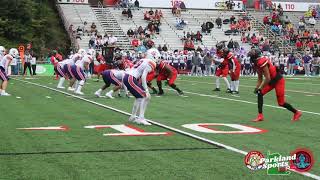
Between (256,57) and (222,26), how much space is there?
40.8m

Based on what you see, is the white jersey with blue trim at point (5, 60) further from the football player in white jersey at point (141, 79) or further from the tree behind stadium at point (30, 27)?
the tree behind stadium at point (30, 27)

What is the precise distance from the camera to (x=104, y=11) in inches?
2034

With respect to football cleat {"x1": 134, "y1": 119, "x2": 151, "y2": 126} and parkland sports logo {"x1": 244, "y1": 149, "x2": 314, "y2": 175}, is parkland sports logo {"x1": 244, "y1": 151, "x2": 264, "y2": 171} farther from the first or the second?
football cleat {"x1": 134, "y1": 119, "x2": 151, "y2": 126}

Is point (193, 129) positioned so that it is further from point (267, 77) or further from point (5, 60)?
point (5, 60)

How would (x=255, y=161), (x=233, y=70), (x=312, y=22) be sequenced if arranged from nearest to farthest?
(x=255, y=161) → (x=233, y=70) → (x=312, y=22)

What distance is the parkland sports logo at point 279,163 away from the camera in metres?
6.78

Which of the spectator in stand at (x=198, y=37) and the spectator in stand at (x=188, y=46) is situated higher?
the spectator in stand at (x=198, y=37)

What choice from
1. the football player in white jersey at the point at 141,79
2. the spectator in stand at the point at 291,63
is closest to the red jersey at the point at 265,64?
the football player in white jersey at the point at 141,79

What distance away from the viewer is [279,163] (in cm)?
674

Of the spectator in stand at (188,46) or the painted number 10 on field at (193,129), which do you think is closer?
the painted number 10 on field at (193,129)

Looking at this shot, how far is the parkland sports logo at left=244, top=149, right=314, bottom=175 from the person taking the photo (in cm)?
678

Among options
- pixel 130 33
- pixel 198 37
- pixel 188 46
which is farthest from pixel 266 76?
pixel 198 37

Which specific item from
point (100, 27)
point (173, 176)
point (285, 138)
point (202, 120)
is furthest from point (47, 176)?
point (100, 27)

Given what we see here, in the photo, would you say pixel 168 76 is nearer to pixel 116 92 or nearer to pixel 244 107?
pixel 116 92
